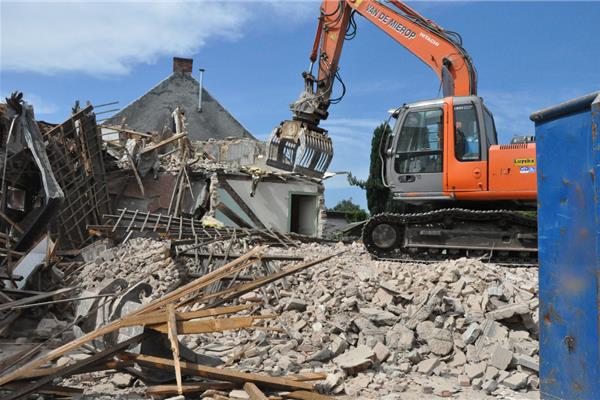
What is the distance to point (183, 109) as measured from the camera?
27.0m

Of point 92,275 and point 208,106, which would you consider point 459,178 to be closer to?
point 92,275

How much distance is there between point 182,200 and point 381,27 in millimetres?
9280

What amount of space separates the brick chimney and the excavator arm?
17.4 meters

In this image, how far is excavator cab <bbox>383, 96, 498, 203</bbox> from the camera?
28.2ft

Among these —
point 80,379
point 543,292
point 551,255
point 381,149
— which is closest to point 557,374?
point 543,292

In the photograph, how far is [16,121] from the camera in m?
12.1

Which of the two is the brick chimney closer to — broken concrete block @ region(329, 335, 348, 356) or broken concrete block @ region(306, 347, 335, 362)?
broken concrete block @ region(329, 335, 348, 356)

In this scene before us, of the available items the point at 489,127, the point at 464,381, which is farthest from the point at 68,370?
the point at 489,127

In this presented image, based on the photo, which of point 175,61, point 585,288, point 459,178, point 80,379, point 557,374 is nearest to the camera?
point 585,288

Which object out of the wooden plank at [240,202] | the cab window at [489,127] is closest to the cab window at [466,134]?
the cab window at [489,127]

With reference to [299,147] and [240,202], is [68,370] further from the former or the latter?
[240,202]

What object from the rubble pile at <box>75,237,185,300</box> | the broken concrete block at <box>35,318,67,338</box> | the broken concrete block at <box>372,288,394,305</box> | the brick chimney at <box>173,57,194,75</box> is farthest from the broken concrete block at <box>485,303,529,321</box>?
the brick chimney at <box>173,57,194,75</box>

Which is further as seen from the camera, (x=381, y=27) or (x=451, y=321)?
(x=381, y=27)

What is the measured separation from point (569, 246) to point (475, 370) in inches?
105
